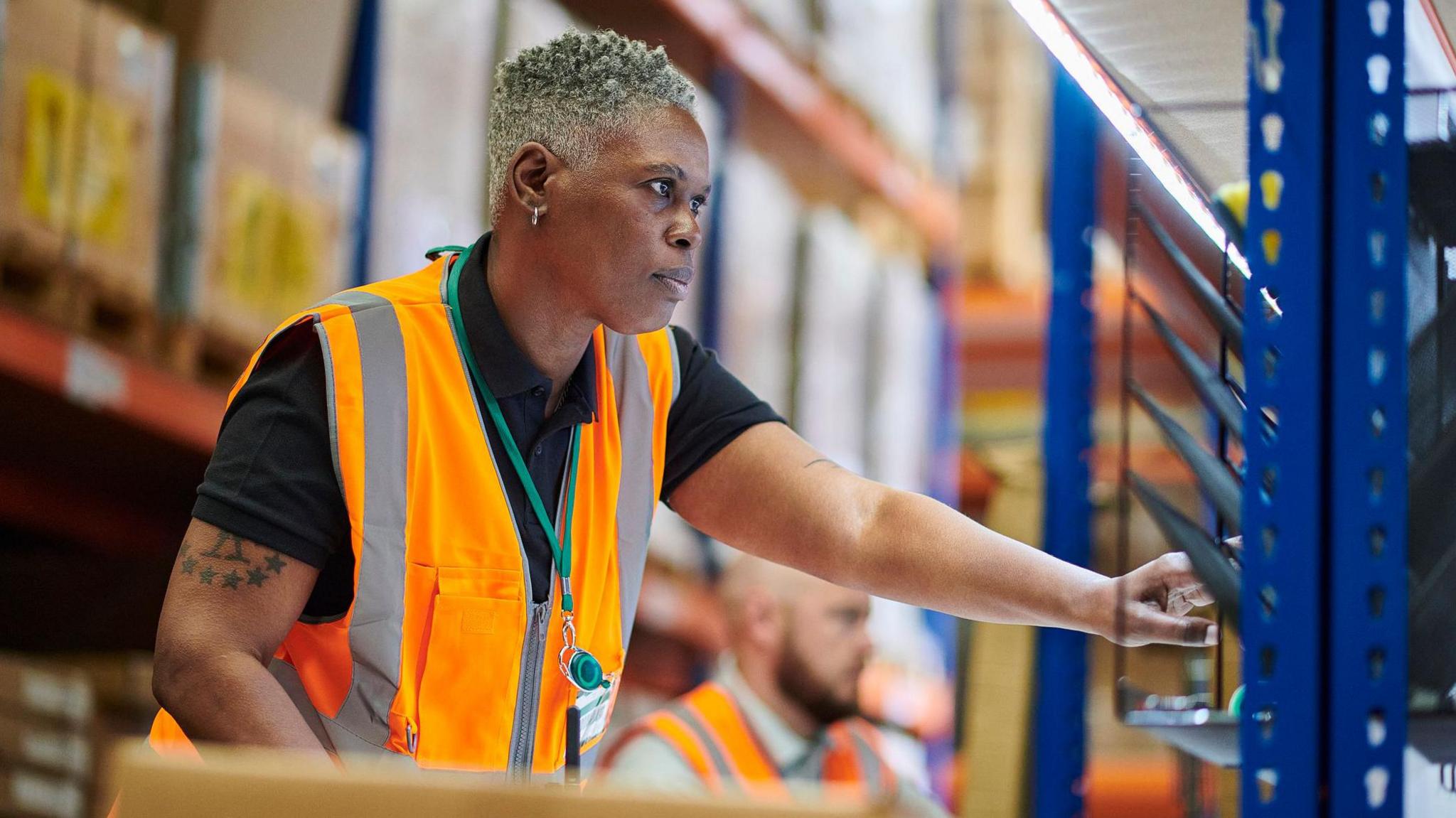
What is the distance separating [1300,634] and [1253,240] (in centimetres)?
35

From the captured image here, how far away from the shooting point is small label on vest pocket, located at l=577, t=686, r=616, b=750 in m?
1.91

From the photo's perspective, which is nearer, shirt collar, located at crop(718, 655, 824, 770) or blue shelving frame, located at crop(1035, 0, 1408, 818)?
blue shelving frame, located at crop(1035, 0, 1408, 818)

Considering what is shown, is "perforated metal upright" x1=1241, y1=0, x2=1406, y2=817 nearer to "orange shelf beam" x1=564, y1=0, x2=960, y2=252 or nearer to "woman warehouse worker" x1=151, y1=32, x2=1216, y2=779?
"woman warehouse worker" x1=151, y1=32, x2=1216, y2=779

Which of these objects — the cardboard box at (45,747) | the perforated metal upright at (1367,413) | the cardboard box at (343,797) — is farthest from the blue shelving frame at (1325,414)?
the cardboard box at (45,747)

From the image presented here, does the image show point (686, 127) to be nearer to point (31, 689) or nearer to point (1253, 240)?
point (1253, 240)

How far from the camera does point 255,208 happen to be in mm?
4070

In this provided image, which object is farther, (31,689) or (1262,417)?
(31,689)

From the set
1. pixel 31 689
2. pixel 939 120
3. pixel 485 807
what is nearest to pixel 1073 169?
pixel 485 807

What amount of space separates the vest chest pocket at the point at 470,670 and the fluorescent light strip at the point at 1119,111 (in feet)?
2.73

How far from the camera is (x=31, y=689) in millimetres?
3900

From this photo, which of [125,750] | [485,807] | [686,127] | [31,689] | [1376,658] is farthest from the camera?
[31,689]

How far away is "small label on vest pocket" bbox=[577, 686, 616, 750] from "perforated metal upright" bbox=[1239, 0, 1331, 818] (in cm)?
77

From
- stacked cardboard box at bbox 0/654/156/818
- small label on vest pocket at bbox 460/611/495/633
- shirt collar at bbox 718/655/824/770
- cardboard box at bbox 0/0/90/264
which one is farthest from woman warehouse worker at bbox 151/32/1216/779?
shirt collar at bbox 718/655/824/770

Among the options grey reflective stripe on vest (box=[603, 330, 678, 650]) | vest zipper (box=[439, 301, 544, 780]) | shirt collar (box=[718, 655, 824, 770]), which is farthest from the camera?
shirt collar (box=[718, 655, 824, 770])
